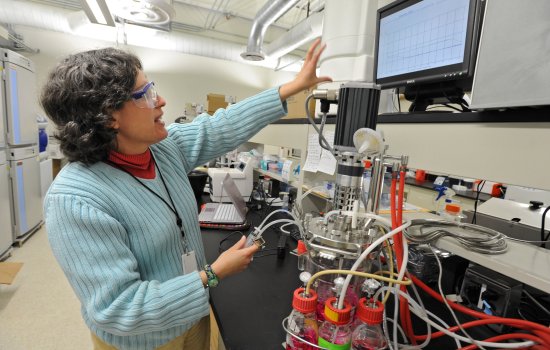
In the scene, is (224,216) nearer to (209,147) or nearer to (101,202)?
(209,147)

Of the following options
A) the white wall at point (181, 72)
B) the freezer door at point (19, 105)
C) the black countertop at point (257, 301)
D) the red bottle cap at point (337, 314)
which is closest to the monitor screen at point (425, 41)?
the red bottle cap at point (337, 314)

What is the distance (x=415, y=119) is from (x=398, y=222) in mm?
334

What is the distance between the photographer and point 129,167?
0.83 meters

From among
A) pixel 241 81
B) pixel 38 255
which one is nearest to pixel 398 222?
pixel 38 255

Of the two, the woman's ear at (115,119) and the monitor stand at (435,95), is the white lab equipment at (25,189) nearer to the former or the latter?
the woman's ear at (115,119)

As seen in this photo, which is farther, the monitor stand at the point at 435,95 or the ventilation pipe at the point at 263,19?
the ventilation pipe at the point at 263,19

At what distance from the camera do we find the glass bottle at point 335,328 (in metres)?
0.52

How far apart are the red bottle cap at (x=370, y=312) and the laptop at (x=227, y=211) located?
3.48ft

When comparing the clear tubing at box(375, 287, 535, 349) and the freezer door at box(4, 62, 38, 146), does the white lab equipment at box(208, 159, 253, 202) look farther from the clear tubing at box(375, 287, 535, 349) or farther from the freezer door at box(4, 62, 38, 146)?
the freezer door at box(4, 62, 38, 146)

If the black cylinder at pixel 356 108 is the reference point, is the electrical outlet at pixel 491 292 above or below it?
below

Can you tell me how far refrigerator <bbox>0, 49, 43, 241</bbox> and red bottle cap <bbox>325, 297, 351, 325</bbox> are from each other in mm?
3366

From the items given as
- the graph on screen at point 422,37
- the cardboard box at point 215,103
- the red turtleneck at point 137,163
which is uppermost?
the cardboard box at point 215,103

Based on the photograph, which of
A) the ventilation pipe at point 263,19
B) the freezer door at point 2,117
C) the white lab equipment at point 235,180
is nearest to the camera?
the white lab equipment at point 235,180

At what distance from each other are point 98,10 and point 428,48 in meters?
2.80
